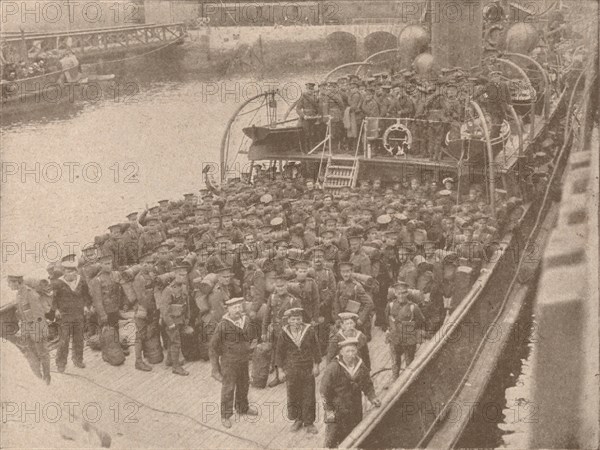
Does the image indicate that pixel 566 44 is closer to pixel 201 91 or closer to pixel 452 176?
pixel 201 91

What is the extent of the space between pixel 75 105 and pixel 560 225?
23.3 metres

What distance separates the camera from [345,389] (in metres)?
6.00

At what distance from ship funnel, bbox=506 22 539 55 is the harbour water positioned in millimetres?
11634

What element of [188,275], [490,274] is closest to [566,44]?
[490,274]

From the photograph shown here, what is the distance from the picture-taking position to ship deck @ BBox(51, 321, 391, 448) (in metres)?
6.91

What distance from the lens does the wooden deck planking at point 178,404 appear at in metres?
6.90

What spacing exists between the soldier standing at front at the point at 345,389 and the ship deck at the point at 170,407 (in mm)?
657

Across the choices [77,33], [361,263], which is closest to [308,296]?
[361,263]

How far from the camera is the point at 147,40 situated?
4147 centimetres

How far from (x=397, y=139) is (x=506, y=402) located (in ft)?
17.3

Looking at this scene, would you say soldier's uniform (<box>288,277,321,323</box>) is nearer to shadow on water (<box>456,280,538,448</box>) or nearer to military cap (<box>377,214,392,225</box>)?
shadow on water (<box>456,280,538,448</box>)

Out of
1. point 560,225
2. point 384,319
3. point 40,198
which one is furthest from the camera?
point 40,198

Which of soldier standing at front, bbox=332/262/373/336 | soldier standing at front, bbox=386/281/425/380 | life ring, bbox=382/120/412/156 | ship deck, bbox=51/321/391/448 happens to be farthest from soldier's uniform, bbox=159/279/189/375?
life ring, bbox=382/120/412/156

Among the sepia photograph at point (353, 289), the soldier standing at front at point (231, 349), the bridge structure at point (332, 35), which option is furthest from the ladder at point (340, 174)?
the bridge structure at point (332, 35)
